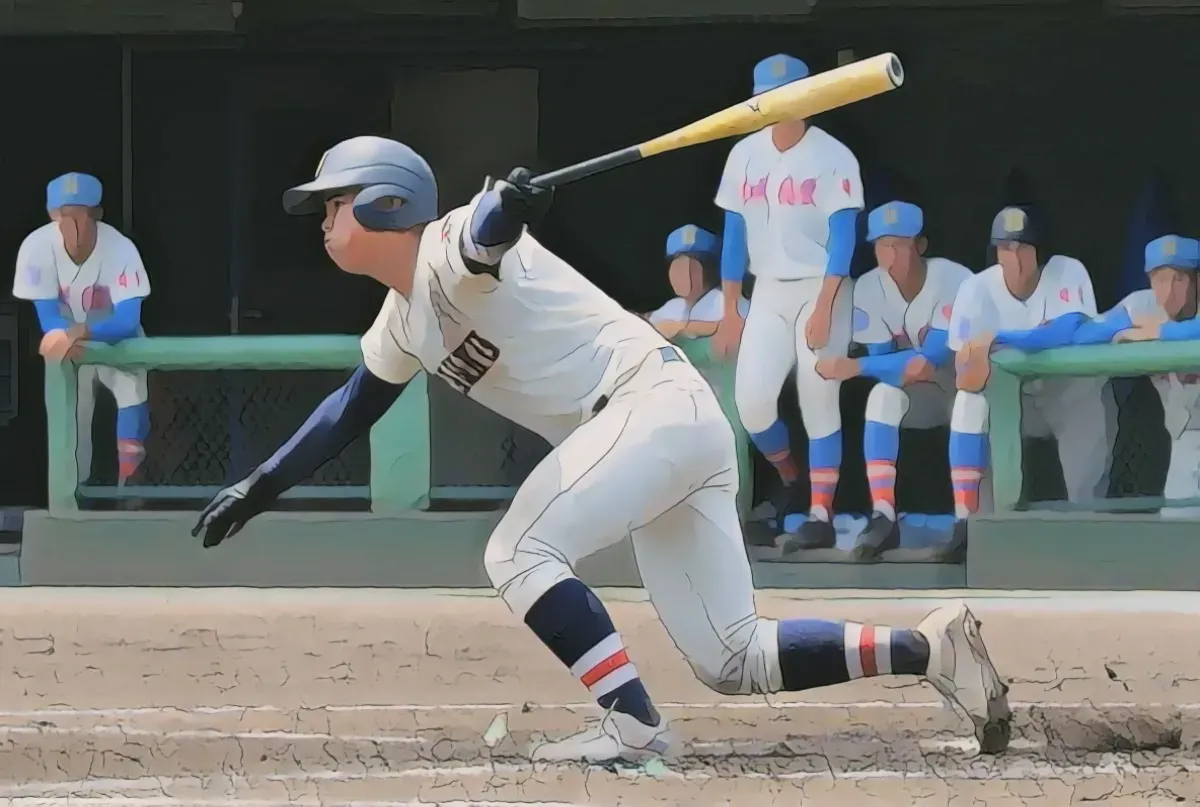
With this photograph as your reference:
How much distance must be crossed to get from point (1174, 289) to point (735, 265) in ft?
5.66

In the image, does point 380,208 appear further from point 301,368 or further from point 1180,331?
point 1180,331

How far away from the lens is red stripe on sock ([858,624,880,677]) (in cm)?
371

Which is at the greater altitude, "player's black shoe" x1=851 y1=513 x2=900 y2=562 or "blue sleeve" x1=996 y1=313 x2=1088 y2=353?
"blue sleeve" x1=996 y1=313 x2=1088 y2=353

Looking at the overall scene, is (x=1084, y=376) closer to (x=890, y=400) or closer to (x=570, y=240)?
(x=890, y=400)

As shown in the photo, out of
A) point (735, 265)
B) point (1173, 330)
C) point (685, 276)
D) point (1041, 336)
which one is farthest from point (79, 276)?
point (1173, 330)

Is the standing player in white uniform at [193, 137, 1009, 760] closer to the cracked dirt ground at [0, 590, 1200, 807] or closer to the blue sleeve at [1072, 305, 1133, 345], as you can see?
the cracked dirt ground at [0, 590, 1200, 807]

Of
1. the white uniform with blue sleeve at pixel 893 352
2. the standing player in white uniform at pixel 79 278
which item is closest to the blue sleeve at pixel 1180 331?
the white uniform with blue sleeve at pixel 893 352

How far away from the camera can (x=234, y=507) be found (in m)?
4.01

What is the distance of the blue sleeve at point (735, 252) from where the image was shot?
6.16m

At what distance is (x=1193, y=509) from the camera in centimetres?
611

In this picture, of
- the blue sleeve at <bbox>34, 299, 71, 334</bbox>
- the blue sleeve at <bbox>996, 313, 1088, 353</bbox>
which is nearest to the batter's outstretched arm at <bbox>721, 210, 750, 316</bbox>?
the blue sleeve at <bbox>996, 313, 1088, 353</bbox>

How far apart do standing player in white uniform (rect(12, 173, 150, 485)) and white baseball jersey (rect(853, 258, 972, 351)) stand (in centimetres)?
292

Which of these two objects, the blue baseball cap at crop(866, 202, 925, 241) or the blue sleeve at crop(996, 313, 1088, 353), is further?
the blue baseball cap at crop(866, 202, 925, 241)

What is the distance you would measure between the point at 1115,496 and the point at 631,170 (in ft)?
7.76
